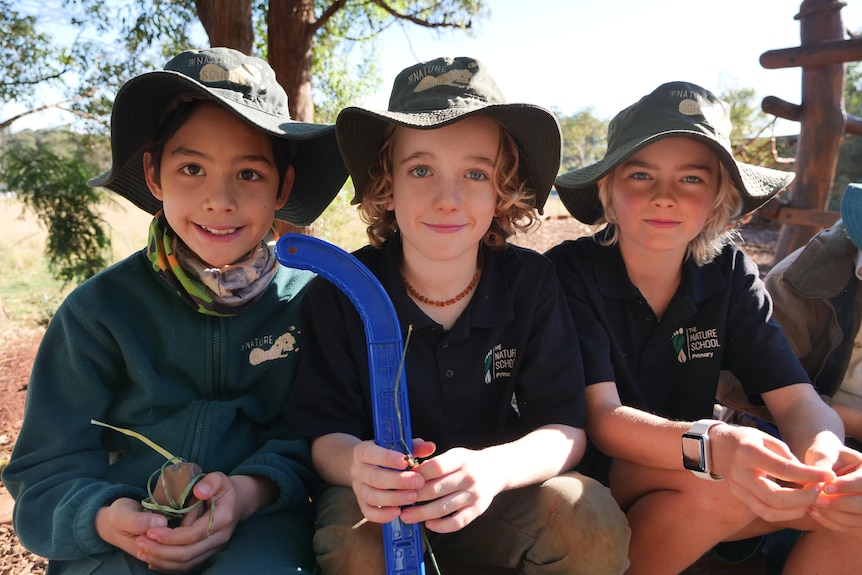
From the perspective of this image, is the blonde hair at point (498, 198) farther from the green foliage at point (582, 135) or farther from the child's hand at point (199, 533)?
the green foliage at point (582, 135)

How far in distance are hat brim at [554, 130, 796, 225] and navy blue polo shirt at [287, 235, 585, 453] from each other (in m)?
0.46

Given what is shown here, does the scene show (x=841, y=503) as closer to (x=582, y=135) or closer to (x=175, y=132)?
(x=175, y=132)

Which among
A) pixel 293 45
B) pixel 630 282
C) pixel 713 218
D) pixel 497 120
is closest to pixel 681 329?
Answer: pixel 630 282

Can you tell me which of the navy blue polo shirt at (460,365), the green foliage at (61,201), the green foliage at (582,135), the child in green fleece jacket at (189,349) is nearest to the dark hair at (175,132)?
the child in green fleece jacket at (189,349)

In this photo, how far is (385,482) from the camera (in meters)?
1.30

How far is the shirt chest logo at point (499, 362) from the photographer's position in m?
1.81

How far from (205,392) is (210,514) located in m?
0.42

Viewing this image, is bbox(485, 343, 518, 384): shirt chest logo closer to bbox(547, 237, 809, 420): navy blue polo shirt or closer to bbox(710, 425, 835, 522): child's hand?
bbox(547, 237, 809, 420): navy blue polo shirt

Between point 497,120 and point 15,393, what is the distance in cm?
398

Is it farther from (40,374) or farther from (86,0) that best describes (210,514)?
(86,0)

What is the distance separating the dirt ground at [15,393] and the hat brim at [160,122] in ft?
2.41

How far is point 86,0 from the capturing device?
17.9ft

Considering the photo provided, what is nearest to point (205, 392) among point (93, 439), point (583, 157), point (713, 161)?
point (93, 439)

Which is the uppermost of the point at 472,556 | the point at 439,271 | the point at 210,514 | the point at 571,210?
the point at 571,210
